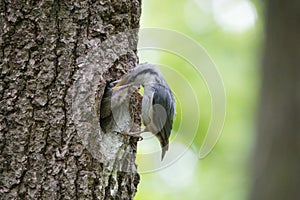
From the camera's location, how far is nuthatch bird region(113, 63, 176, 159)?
9.44 ft

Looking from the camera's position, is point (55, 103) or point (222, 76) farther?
point (222, 76)

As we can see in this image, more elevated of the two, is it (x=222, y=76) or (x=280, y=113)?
(x=222, y=76)

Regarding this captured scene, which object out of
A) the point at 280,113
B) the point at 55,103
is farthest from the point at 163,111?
the point at 280,113

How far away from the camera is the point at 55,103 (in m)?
2.64

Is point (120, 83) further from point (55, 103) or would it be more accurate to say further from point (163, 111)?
point (163, 111)

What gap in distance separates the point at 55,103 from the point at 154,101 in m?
0.63

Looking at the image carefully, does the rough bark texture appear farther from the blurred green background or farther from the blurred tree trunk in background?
the blurred green background

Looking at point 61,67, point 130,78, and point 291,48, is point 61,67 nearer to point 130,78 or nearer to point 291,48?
point 130,78

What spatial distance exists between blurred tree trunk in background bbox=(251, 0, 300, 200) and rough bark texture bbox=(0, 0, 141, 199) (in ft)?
2.80

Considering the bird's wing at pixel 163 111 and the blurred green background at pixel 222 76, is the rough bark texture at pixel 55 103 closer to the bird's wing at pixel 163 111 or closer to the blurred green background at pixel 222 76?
the bird's wing at pixel 163 111

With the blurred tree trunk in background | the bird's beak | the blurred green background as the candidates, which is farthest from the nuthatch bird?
the blurred green background

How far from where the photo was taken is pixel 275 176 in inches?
80.9

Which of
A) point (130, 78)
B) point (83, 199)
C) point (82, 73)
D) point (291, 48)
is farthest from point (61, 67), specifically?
point (291, 48)

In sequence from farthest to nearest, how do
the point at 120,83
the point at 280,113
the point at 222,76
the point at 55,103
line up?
→ the point at 222,76 → the point at 120,83 → the point at 55,103 → the point at 280,113
